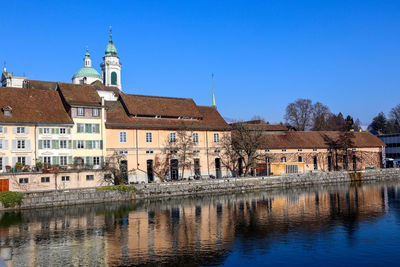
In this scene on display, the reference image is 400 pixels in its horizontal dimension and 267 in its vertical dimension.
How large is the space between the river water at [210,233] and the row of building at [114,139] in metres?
7.59

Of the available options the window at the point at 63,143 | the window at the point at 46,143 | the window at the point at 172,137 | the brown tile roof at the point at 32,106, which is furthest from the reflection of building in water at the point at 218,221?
the brown tile roof at the point at 32,106

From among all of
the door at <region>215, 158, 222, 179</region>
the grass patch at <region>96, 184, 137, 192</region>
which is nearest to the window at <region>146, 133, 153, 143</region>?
the grass patch at <region>96, 184, 137, 192</region>

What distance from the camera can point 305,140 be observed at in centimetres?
6500

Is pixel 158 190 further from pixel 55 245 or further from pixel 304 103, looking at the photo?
pixel 304 103

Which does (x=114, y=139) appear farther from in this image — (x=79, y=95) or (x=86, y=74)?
(x=86, y=74)

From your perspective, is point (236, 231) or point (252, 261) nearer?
point (252, 261)

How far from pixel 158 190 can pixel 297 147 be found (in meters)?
27.3

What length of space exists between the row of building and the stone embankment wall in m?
2.88

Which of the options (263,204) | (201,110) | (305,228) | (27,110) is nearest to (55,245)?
(305,228)

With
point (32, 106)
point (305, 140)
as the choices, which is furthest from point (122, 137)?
point (305, 140)

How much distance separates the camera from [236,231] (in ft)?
84.7

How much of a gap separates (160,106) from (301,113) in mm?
43571

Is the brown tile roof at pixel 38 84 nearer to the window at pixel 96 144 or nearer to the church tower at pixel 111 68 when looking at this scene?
the window at pixel 96 144

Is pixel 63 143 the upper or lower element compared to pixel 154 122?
lower
